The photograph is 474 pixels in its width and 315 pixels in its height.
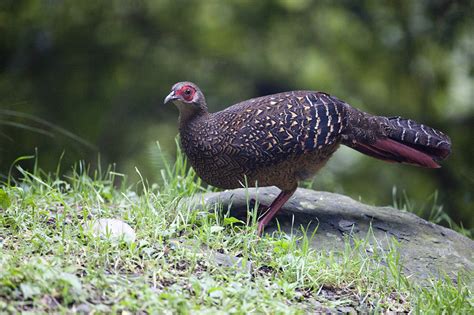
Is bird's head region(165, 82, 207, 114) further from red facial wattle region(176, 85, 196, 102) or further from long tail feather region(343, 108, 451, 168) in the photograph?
long tail feather region(343, 108, 451, 168)

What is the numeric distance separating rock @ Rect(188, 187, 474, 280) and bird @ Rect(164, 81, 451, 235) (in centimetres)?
19

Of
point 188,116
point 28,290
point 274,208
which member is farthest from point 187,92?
point 28,290

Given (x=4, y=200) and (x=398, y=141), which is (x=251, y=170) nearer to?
(x=398, y=141)

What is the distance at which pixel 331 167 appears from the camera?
7.10 metres

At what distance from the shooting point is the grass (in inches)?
122

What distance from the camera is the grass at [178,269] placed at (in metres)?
3.11

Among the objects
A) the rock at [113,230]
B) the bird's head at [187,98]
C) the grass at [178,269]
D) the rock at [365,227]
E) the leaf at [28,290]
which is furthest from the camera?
the bird's head at [187,98]

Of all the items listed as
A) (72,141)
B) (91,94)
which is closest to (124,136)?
(91,94)

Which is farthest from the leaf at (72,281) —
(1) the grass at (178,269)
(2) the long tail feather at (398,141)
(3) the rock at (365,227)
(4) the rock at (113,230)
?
(2) the long tail feather at (398,141)

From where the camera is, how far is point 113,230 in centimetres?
383

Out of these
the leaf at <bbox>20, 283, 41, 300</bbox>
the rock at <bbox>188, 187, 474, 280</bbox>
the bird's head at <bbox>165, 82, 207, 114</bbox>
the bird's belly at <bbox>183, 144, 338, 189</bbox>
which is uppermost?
the bird's head at <bbox>165, 82, 207, 114</bbox>

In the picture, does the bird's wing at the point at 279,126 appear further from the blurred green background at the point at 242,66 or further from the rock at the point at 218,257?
the blurred green background at the point at 242,66

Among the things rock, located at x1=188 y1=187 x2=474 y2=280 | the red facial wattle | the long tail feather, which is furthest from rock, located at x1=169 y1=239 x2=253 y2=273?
the long tail feather

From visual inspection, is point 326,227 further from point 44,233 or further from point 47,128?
point 47,128
